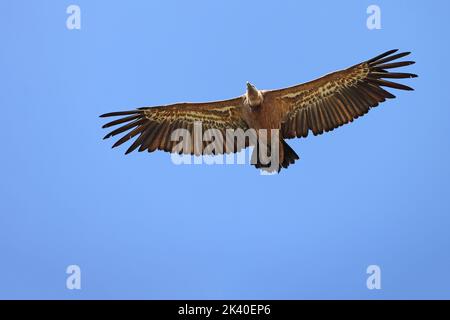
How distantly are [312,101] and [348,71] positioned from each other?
38.6 inches

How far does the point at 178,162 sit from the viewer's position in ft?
70.8

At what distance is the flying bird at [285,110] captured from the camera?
20.9 meters

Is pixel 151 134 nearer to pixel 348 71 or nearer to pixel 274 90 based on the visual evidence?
pixel 274 90

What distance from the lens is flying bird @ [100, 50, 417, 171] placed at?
68.4 ft

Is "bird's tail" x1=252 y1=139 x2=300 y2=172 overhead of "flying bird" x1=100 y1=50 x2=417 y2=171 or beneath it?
beneath

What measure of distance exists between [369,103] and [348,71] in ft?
2.51

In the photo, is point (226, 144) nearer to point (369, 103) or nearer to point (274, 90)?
point (274, 90)

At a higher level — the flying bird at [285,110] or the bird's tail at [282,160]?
the flying bird at [285,110]

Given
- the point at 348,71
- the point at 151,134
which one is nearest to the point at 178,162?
the point at 151,134

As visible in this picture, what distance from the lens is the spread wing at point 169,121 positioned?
849 inches

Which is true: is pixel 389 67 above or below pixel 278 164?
above

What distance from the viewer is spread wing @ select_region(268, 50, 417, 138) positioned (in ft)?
68.2

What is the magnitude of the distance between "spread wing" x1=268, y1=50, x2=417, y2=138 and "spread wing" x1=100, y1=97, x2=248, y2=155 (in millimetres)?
1062

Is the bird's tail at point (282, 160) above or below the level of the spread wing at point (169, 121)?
below
